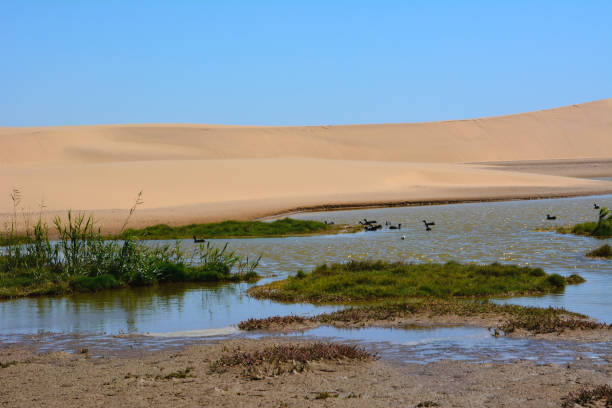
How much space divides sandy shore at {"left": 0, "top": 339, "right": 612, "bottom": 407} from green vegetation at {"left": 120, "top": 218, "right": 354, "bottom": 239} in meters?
19.0

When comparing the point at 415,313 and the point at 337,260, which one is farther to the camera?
the point at 337,260

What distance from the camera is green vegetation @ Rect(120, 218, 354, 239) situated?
28828 millimetres

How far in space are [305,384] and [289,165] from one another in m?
55.3

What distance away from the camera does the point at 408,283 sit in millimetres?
15258

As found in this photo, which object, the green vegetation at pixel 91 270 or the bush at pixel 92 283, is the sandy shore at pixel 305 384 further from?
the green vegetation at pixel 91 270

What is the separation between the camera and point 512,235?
26.0 m

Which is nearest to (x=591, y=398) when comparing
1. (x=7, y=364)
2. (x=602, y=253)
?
(x=7, y=364)

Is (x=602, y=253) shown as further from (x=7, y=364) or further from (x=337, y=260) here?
(x=7, y=364)

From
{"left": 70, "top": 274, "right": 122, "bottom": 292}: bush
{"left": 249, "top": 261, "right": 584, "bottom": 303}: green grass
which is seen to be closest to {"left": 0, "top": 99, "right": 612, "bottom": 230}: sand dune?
{"left": 70, "top": 274, "right": 122, "bottom": 292}: bush

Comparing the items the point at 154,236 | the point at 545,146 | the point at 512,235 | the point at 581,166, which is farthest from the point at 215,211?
the point at 545,146

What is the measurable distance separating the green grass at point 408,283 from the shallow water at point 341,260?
0.52 meters

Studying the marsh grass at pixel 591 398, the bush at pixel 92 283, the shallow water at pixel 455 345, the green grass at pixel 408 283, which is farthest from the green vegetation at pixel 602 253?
the marsh grass at pixel 591 398

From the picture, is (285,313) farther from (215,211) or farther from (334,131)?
(334,131)

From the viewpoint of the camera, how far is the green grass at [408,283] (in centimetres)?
1462
